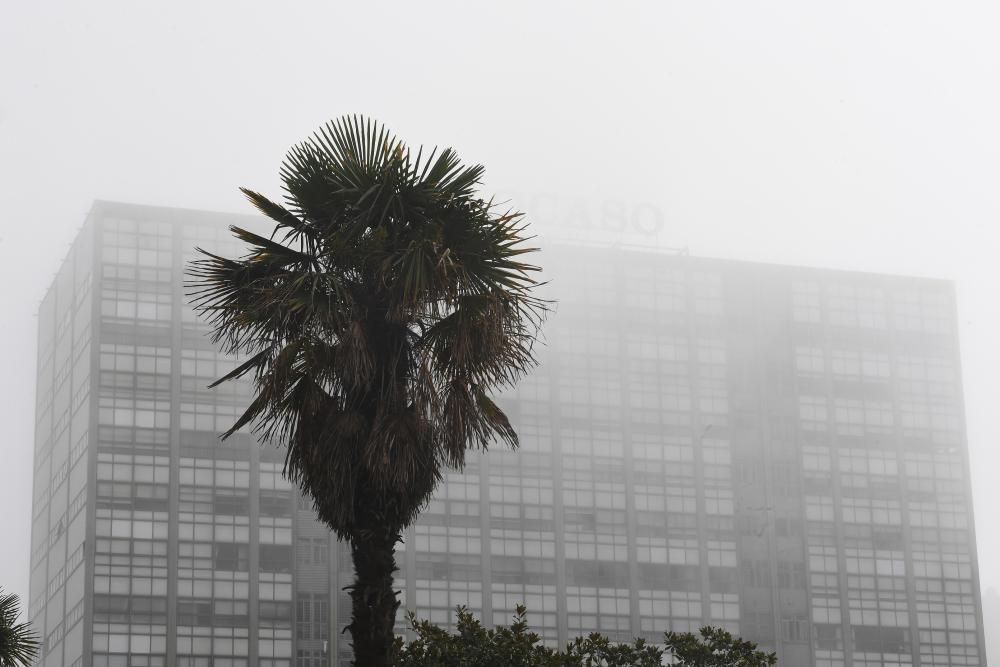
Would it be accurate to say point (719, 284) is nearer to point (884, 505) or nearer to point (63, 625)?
point (884, 505)

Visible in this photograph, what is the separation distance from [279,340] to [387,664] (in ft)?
18.2

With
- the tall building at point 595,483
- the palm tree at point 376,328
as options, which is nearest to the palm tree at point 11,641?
the palm tree at point 376,328

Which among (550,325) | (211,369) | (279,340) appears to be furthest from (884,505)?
(279,340)

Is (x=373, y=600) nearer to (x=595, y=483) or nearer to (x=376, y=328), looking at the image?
(x=376, y=328)

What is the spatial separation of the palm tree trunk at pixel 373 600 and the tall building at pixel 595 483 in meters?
102

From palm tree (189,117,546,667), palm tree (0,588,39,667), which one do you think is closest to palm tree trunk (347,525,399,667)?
palm tree (189,117,546,667)

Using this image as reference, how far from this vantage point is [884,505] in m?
151

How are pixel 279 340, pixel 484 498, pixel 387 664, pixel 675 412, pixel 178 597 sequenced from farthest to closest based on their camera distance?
pixel 675 412, pixel 484 498, pixel 178 597, pixel 279 340, pixel 387 664

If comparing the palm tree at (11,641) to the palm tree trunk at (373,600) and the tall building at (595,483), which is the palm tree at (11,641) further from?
the tall building at (595,483)

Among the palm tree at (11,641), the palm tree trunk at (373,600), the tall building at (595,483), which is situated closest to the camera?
the palm tree trunk at (373,600)

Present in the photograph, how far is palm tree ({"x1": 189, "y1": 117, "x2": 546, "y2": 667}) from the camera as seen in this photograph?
25.8 metres

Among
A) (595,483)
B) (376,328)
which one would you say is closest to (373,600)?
(376,328)

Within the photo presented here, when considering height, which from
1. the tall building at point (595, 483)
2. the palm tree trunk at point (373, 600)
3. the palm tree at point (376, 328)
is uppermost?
the tall building at point (595, 483)

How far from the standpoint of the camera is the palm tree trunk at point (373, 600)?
24703mm
